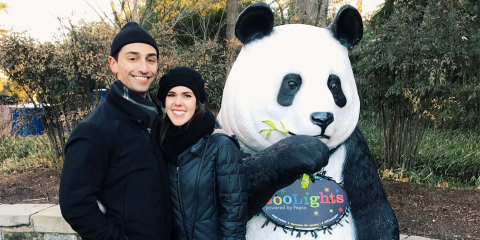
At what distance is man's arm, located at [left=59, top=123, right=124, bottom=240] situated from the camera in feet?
4.80

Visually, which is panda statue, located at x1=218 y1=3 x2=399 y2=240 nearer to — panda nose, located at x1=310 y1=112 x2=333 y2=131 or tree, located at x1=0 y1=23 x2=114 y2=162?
panda nose, located at x1=310 y1=112 x2=333 y2=131

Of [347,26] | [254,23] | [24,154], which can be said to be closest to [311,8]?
[347,26]

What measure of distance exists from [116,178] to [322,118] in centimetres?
95

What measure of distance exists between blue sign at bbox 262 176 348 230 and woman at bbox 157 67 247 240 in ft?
1.54

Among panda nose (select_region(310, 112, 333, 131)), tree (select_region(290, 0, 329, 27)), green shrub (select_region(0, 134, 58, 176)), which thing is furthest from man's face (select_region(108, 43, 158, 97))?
green shrub (select_region(0, 134, 58, 176))

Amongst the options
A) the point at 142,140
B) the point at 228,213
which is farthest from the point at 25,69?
the point at 228,213

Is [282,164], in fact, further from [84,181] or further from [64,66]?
[64,66]

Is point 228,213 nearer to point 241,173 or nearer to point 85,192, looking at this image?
point 241,173

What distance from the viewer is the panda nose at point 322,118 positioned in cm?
182

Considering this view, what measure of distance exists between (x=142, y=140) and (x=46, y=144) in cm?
572

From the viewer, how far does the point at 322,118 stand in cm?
182

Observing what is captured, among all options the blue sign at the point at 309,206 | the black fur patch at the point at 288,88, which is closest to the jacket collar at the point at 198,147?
the black fur patch at the point at 288,88

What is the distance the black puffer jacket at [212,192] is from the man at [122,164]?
0.12 metres

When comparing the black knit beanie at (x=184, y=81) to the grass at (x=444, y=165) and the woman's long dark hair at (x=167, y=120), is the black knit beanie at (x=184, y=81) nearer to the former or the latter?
the woman's long dark hair at (x=167, y=120)
